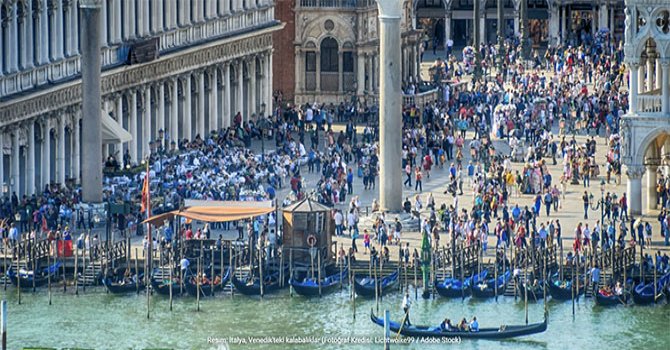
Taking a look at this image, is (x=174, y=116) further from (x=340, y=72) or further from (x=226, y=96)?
(x=340, y=72)

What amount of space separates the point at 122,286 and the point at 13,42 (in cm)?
1819

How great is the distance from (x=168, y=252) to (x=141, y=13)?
1159 inches

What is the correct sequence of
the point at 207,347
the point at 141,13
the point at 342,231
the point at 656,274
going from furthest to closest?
the point at 141,13 → the point at 342,231 → the point at 656,274 → the point at 207,347

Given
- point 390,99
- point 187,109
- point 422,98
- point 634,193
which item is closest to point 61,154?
point 187,109

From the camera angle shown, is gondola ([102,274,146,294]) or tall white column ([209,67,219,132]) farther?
tall white column ([209,67,219,132])

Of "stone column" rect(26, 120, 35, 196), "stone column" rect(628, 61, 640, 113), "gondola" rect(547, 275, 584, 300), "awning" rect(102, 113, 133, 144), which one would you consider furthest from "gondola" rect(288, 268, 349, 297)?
"awning" rect(102, 113, 133, 144)

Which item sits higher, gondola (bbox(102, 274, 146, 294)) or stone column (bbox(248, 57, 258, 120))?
stone column (bbox(248, 57, 258, 120))

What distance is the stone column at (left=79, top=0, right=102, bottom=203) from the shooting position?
14288cm

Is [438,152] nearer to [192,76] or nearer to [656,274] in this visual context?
[192,76]

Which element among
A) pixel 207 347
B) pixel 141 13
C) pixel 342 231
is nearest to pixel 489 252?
pixel 342 231

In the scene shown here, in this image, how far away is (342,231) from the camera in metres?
144

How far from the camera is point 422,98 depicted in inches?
7180

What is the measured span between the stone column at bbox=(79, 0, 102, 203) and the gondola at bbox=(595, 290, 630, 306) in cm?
2453

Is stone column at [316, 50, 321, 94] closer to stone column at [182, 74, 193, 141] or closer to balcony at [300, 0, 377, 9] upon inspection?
balcony at [300, 0, 377, 9]
